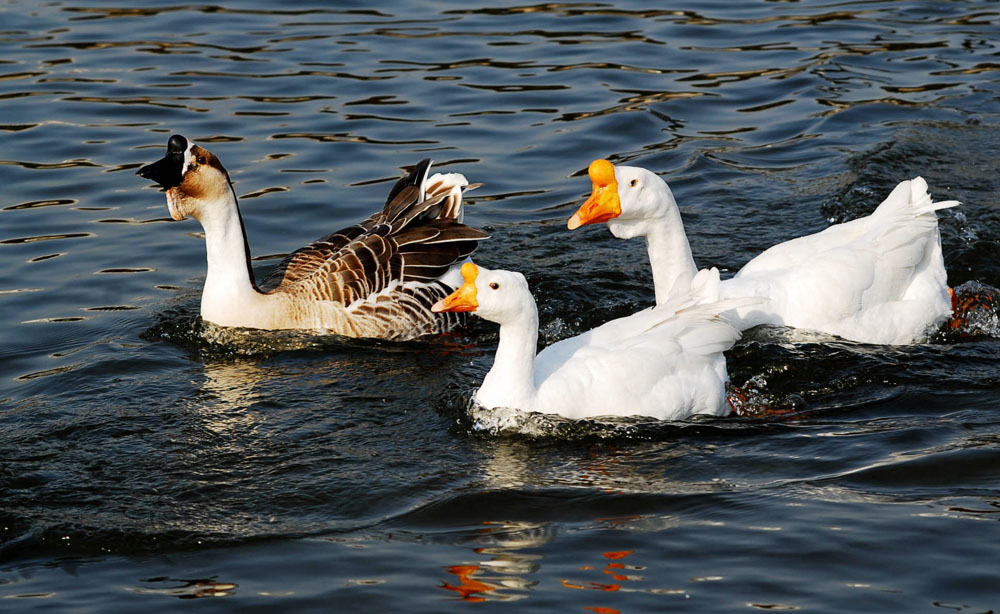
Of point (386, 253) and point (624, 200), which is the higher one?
point (624, 200)

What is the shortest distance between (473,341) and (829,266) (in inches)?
102

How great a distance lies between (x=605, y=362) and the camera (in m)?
7.19

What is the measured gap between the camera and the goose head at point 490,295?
22.7 ft

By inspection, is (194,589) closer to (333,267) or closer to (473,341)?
(333,267)

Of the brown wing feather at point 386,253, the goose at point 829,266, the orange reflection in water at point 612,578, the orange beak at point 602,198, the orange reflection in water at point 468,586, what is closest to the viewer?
the orange reflection in water at point 612,578

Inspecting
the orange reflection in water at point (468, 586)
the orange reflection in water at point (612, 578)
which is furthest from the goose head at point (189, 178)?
the orange reflection in water at point (612, 578)

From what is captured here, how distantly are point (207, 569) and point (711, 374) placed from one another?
3.16 meters

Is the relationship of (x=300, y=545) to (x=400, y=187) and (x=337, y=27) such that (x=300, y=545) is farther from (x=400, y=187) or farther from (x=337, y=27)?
(x=337, y=27)

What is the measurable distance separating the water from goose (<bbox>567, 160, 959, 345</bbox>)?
0.70ft

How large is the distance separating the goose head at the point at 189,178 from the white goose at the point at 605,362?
2.65 metres

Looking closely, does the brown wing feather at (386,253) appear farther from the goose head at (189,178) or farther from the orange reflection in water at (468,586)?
the orange reflection in water at (468,586)

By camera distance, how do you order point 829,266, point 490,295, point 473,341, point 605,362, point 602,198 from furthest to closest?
point 473,341 → point 829,266 → point 602,198 → point 605,362 → point 490,295

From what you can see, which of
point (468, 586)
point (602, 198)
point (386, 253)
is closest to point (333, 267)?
point (386, 253)

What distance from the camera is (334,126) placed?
13.2 meters
